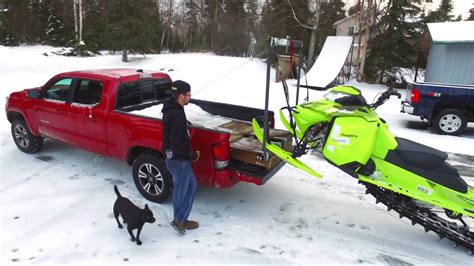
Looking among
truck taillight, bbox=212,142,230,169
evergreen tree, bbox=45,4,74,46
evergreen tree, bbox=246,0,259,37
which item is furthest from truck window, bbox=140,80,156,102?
evergreen tree, bbox=246,0,259,37

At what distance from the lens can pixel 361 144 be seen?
12.5 ft

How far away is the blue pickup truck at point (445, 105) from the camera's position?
874cm

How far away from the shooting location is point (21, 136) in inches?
255

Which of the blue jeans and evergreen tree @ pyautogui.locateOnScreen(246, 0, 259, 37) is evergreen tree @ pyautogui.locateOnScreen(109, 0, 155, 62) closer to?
evergreen tree @ pyautogui.locateOnScreen(246, 0, 259, 37)

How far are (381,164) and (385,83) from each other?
51.1 feet

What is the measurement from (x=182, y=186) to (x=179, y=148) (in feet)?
1.62

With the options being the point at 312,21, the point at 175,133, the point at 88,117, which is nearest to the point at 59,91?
the point at 88,117

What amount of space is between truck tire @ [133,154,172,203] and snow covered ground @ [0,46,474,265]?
157mm

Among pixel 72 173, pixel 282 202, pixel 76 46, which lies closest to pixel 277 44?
pixel 282 202

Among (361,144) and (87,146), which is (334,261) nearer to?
(361,144)

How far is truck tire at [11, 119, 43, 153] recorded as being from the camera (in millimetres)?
6348

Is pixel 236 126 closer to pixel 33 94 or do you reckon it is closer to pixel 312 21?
pixel 33 94

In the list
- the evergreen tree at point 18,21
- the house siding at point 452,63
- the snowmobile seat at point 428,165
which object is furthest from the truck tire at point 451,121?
the evergreen tree at point 18,21

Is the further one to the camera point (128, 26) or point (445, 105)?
point (128, 26)
